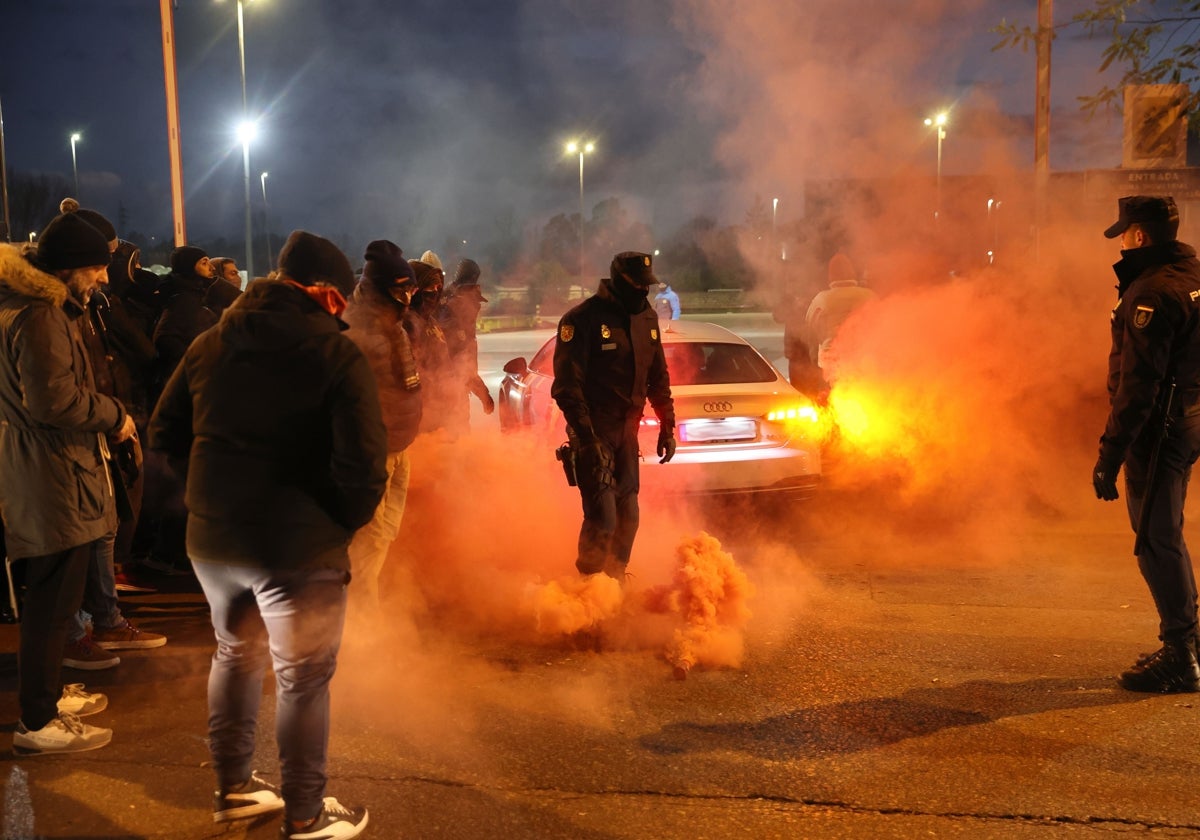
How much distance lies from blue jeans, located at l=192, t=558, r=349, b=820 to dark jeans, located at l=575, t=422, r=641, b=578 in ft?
7.49

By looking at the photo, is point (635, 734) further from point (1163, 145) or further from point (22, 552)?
point (1163, 145)

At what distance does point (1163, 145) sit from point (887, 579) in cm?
742

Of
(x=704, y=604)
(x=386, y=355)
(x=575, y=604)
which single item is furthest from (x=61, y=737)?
(x=704, y=604)

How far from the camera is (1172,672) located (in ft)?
14.3

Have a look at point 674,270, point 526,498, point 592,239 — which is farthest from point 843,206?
point 592,239

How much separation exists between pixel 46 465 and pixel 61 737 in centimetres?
98

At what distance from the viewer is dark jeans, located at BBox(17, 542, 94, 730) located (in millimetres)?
3840

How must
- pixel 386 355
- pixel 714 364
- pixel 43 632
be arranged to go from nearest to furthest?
pixel 43 632 < pixel 386 355 < pixel 714 364

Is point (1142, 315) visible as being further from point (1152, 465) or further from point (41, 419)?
point (41, 419)

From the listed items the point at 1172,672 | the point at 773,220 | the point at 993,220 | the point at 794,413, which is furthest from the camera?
the point at 993,220

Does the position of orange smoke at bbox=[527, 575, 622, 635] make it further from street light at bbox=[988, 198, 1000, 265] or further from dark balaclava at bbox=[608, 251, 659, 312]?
street light at bbox=[988, 198, 1000, 265]

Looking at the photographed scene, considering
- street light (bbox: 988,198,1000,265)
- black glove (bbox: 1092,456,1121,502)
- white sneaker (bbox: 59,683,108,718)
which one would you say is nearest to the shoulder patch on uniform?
black glove (bbox: 1092,456,1121,502)

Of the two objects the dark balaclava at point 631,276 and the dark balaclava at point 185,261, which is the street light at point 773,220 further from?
the dark balaclava at point 185,261

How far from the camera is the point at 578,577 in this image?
5391mm
